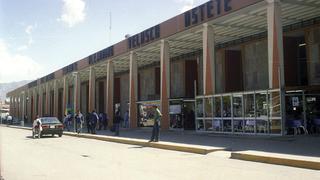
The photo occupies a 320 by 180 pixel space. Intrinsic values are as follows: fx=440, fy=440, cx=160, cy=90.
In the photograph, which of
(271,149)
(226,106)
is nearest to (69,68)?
(226,106)

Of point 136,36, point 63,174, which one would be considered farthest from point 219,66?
point 63,174

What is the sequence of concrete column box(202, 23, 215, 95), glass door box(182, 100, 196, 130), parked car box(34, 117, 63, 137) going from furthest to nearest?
glass door box(182, 100, 196, 130) → parked car box(34, 117, 63, 137) → concrete column box(202, 23, 215, 95)

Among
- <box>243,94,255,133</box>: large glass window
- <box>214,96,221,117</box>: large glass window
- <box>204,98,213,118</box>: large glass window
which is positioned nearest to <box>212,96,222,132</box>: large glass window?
<box>214,96,221,117</box>: large glass window

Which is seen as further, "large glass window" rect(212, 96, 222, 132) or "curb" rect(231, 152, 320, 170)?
"large glass window" rect(212, 96, 222, 132)

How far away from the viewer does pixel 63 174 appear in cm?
1170

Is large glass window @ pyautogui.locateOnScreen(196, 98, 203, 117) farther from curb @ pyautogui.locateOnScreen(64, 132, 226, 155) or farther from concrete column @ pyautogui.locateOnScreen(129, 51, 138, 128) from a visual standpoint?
concrete column @ pyautogui.locateOnScreen(129, 51, 138, 128)

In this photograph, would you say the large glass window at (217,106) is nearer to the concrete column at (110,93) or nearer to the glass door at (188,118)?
the glass door at (188,118)

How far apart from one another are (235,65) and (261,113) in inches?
505

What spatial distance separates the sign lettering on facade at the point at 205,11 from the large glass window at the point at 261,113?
550 centimetres

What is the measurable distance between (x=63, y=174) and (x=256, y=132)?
541 inches

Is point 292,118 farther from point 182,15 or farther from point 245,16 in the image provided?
point 182,15

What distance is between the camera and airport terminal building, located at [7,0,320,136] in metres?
22.2

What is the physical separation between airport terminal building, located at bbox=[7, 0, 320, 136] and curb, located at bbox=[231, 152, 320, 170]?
703 centimetres

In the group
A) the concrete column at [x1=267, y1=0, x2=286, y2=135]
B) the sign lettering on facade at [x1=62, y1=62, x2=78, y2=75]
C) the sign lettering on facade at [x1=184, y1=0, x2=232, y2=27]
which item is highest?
the sign lettering on facade at [x1=184, y1=0, x2=232, y2=27]
